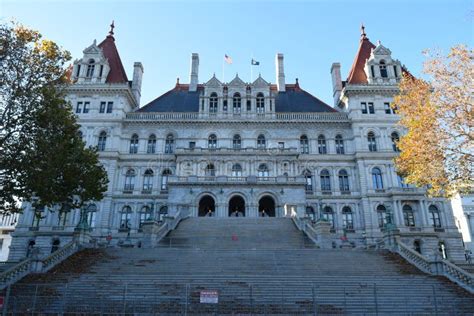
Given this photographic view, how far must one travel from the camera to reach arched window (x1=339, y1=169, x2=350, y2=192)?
1527 inches

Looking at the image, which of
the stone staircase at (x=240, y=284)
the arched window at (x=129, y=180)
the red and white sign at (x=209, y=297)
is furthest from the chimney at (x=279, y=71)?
the red and white sign at (x=209, y=297)

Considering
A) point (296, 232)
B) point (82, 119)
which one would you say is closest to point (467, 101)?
point (296, 232)

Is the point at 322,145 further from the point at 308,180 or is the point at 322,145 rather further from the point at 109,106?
the point at 109,106

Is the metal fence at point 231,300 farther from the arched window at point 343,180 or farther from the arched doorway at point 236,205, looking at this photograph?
the arched window at point 343,180

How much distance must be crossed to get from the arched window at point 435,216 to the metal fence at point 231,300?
23862mm

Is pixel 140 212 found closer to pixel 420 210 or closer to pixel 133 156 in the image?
pixel 133 156

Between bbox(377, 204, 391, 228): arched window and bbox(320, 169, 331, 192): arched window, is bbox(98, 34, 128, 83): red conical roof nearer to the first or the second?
bbox(320, 169, 331, 192): arched window

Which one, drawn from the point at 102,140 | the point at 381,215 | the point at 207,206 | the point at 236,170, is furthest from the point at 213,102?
the point at 381,215

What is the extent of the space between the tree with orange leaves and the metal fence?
633cm

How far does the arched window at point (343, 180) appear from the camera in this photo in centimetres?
3878

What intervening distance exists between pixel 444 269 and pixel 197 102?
3356cm

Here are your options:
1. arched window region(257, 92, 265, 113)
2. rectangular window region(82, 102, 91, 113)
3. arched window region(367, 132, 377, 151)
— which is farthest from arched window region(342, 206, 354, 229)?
rectangular window region(82, 102, 91, 113)

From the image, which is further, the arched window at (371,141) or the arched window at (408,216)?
the arched window at (371,141)

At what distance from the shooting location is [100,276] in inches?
642
